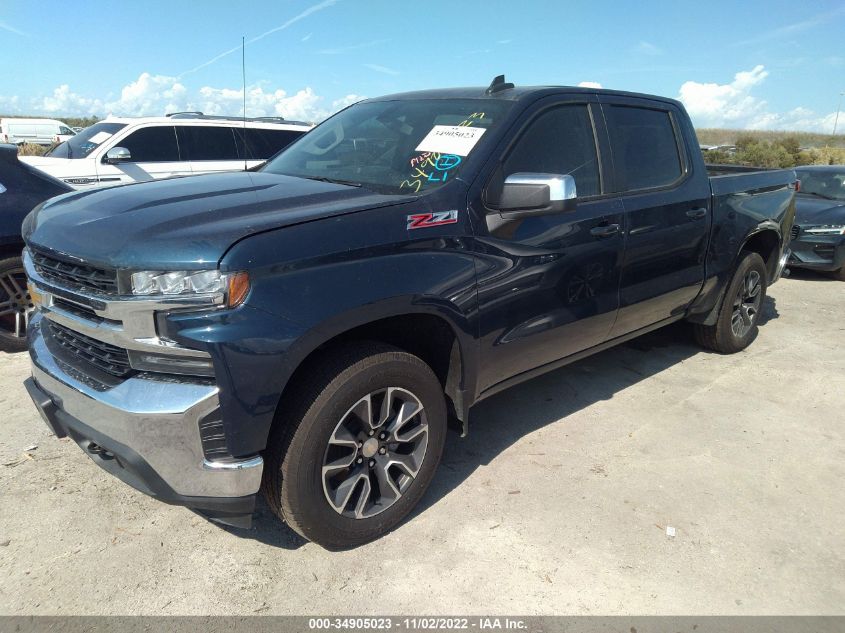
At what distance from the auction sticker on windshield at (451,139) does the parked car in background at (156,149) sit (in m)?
5.54

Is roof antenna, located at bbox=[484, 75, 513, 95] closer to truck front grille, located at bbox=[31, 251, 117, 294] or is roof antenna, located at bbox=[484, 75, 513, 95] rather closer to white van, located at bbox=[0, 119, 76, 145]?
truck front grille, located at bbox=[31, 251, 117, 294]

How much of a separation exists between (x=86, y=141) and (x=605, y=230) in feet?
25.9

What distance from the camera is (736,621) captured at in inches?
93.8

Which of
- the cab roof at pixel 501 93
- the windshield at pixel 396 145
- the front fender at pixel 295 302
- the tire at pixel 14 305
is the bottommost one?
the tire at pixel 14 305

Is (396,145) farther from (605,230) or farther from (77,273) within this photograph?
(77,273)

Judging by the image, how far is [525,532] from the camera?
2865 mm

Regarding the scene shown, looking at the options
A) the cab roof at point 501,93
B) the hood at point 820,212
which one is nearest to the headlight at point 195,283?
the cab roof at point 501,93

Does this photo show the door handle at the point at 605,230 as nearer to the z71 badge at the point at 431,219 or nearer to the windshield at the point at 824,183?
the z71 badge at the point at 431,219

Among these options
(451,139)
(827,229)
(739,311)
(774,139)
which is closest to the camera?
(451,139)

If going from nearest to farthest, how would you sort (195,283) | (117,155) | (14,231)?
(195,283) → (14,231) → (117,155)

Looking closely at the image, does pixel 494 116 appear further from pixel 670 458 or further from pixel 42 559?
pixel 42 559

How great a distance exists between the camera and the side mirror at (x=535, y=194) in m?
2.77

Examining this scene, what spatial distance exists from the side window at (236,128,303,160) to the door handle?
6959mm

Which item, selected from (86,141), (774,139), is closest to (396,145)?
Result: (86,141)
